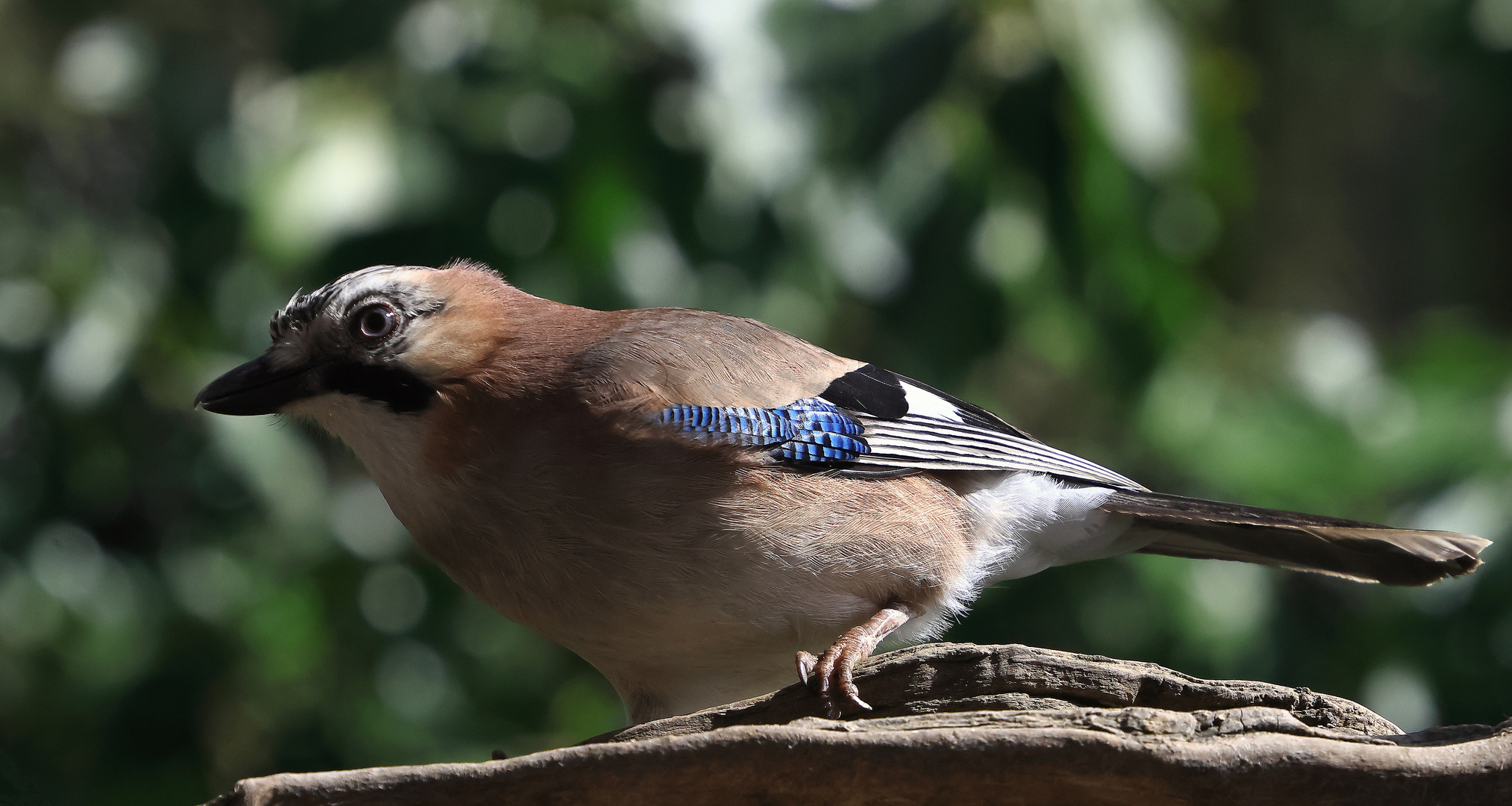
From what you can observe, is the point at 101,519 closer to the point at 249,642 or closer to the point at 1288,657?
the point at 249,642

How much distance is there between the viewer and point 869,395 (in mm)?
3398

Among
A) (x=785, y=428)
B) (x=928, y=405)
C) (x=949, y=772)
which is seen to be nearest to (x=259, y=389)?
(x=785, y=428)

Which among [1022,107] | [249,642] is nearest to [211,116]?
→ [249,642]

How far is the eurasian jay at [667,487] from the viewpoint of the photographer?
9.11 ft

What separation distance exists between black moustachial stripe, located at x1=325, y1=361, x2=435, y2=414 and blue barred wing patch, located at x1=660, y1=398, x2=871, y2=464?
0.59 meters

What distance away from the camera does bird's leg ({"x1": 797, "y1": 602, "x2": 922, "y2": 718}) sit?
8.18 ft

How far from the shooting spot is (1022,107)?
3.94m

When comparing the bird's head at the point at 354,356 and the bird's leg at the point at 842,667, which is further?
the bird's head at the point at 354,356

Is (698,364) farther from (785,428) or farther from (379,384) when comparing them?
(379,384)

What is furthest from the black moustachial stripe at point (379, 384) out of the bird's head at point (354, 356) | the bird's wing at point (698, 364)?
the bird's wing at point (698, 364)

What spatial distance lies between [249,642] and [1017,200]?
10.4 feet

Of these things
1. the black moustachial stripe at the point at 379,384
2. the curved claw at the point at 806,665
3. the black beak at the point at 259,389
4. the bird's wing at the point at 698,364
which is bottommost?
the curved claw at the point at 806,665

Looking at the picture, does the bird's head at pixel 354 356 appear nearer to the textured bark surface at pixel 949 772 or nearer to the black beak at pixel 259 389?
the black beak at pixel 259 389

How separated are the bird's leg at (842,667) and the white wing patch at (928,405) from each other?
0.75 m
